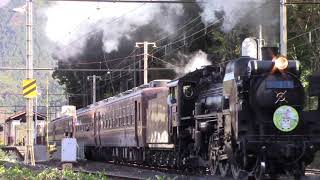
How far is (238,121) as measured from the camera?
1319cm

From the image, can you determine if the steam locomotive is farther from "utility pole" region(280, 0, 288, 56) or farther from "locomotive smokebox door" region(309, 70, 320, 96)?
"utility pole" region(280, 0, 288, 56)

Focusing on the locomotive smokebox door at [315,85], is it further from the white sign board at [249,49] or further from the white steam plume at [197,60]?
the white steam plume at [197,60]

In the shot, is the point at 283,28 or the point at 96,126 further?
the point at 96,126

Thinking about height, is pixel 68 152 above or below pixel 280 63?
below

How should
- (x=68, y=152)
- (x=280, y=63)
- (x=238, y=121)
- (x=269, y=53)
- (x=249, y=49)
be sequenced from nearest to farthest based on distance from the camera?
1. (x=238, y=121)
2. (x=280, y=63)
3. (x=269, y=53)
4. (x=249, y=49)
5. (x=68, y=152)

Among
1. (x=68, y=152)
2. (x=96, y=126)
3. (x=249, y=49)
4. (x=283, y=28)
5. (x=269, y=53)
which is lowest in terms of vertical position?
(x=68, y=152)

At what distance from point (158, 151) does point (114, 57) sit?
2702cm

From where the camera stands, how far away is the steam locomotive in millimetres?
13219

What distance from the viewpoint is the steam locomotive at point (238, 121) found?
1322 centimetres

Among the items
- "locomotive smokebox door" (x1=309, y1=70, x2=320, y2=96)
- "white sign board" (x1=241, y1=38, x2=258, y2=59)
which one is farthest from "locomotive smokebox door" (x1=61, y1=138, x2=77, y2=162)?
"locomotive smokebox door" (x1=309, y1=70, x2=320, y2=96)

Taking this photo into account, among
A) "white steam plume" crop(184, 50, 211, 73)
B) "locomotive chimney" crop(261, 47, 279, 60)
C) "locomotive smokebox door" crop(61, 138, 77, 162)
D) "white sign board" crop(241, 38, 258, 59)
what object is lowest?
"locomotive smokebox door" crop(61, 138, 77, 162)

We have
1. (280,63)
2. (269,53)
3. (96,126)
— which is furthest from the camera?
(96,126)

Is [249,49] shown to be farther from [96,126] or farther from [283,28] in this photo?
[96,126]

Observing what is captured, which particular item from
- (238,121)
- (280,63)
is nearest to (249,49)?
(280,63)
